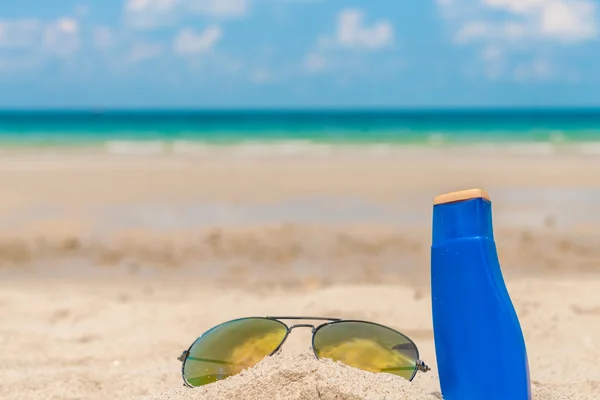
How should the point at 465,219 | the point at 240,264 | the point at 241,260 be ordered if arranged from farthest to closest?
the point at 241,260 < the point at 240,264 < the point at 465,219

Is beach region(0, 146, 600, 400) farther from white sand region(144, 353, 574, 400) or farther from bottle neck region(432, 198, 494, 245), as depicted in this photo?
bottle neck region(432, 198, 494, 245)

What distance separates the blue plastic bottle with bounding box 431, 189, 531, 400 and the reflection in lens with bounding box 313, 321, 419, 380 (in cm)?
38

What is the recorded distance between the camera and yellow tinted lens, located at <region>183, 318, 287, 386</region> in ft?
6.35

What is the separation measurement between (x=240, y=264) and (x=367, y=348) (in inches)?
116

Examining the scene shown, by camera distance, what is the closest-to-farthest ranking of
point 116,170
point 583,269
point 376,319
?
1. point 376,319
2. point 583,269
3. point 116,170

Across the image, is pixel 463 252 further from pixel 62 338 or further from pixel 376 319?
pixel 62 338

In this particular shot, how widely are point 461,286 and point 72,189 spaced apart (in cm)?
786

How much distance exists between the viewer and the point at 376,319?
3326mm

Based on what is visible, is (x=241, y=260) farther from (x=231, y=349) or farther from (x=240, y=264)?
(x=231, y=349)

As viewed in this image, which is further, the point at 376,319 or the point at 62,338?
the point at 376,319

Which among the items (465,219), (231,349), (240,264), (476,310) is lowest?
(240,264)

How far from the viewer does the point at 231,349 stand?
2.00m

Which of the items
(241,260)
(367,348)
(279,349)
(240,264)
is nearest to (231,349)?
(279,349)

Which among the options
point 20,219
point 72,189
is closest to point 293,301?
point 20,219
